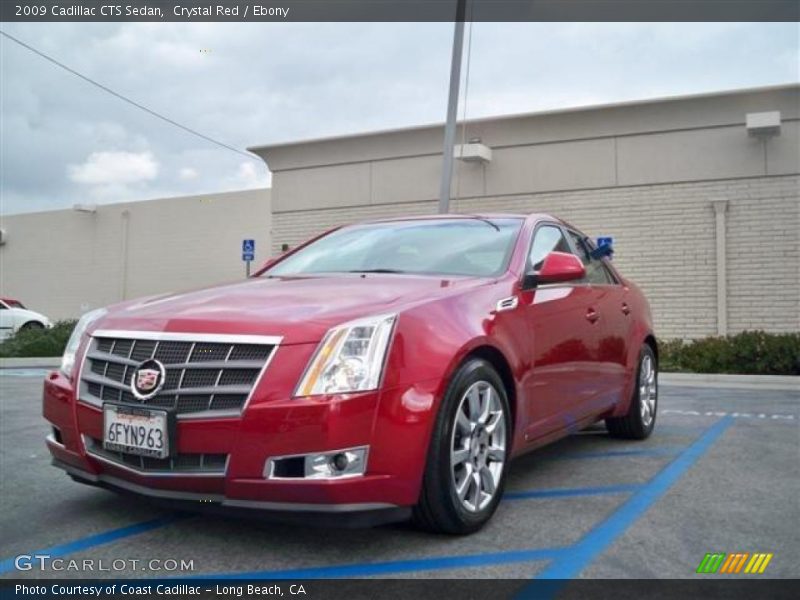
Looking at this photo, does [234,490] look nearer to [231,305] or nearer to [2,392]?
[231,305]

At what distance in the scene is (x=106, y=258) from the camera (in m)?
25.0

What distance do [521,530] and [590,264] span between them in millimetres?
2376

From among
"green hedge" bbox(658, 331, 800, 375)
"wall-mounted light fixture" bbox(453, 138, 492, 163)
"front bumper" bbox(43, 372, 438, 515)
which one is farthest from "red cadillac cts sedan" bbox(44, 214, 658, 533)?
"wall-mounted light fixture" bbox(453, 138, 492, 163)

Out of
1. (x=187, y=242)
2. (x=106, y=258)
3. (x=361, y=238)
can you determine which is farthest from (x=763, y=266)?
(x=106, y=258)

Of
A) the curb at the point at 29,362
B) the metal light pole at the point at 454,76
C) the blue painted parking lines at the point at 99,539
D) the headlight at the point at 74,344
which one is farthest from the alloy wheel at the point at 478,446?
the curb at the point at 29,362

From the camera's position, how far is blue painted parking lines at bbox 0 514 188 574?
3.11m

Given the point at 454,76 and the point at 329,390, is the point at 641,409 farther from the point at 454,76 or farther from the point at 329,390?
the point at 454,76

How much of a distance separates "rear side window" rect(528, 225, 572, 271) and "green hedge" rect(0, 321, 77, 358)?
42.6 feet

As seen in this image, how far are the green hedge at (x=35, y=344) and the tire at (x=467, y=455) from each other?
45.1ft

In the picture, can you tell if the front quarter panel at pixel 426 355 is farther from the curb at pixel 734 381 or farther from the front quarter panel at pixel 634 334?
the curb at pixel 734 381

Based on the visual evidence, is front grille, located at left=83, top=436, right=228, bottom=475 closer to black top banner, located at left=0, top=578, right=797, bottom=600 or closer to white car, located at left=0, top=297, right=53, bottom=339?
black top banner, located at left=0, top=578, right=797, bottom=600

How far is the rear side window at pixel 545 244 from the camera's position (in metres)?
4.38

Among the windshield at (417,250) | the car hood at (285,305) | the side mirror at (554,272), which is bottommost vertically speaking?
the car hood at (285,305)

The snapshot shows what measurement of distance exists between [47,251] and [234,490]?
2603 centimetres
